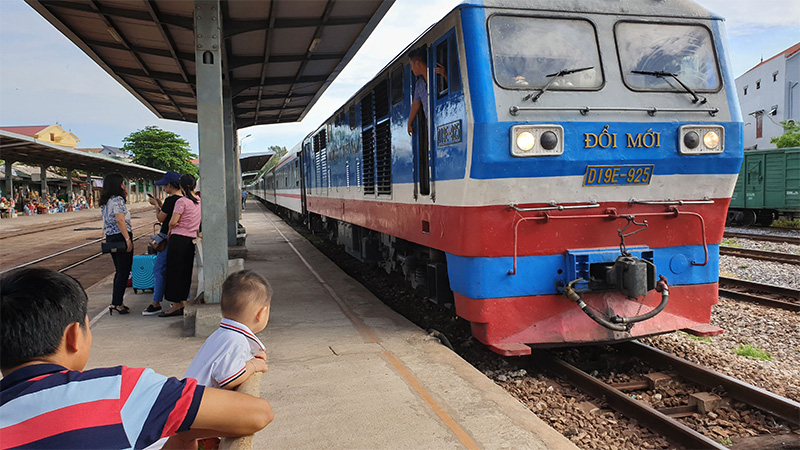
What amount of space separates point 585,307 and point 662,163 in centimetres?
148

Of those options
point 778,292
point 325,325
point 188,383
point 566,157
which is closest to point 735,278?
point 778,292

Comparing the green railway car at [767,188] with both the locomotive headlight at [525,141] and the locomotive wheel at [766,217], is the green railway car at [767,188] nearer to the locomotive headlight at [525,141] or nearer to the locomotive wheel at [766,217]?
the locomotive wheel at [766,217]

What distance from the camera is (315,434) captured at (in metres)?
3.65

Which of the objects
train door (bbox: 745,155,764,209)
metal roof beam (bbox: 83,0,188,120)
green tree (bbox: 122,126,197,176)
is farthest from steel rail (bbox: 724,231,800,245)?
green tree (bbox: 122,126,197,176)

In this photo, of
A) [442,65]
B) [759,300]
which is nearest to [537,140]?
[442,65]

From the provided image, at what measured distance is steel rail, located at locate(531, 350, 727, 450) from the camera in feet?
12.2

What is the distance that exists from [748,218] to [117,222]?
19.5 meters

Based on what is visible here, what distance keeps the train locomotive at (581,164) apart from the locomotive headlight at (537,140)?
10mm

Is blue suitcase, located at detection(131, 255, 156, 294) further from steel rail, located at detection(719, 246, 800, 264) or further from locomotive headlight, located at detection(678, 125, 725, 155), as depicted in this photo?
steel rail, located at detection(719, 246, 800, 264)

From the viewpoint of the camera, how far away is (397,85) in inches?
270

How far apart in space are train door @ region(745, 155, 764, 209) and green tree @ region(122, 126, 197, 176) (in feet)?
173

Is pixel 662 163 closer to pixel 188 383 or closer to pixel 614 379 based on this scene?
pixel 614 379

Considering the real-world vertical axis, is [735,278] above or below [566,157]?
below

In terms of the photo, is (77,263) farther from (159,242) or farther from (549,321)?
(549,321)
